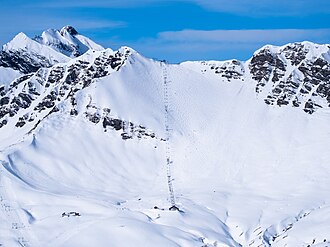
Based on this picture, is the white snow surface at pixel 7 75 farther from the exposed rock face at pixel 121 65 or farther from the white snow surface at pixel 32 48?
the white snow surface at pixel 32 48

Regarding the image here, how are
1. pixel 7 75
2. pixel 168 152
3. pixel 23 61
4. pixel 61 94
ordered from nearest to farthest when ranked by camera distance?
pixel 168 152, pixel 61 94, pixel 7 75, pixel 23 61

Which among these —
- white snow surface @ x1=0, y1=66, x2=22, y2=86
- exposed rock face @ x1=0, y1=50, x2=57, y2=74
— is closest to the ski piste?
white snow surface @ x1=0, y1=66, x2=22, y2=86

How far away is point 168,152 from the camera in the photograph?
10050 centimetres

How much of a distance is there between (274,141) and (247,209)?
25.4m

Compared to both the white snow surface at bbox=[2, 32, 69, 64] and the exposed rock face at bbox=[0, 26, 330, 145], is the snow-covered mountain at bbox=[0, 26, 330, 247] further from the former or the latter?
the white snow surface at bbox=[2, 32, 69, 64]

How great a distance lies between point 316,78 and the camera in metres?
116

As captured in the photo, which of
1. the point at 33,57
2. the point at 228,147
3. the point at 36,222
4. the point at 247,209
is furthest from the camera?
the point at 33,57

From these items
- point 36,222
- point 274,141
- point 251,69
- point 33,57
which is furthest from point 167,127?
point 33,57

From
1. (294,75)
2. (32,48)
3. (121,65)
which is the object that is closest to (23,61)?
(32,48)

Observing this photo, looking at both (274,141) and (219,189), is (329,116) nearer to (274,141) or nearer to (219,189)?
(274,141)

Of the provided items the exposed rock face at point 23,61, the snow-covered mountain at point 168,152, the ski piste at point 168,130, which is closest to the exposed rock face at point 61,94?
the snow-covered mountain at point 168,152

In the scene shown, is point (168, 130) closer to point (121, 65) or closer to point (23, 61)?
point (121, 65)

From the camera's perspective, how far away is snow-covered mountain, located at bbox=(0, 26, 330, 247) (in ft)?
234

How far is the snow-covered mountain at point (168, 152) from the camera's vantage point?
71.3 m
